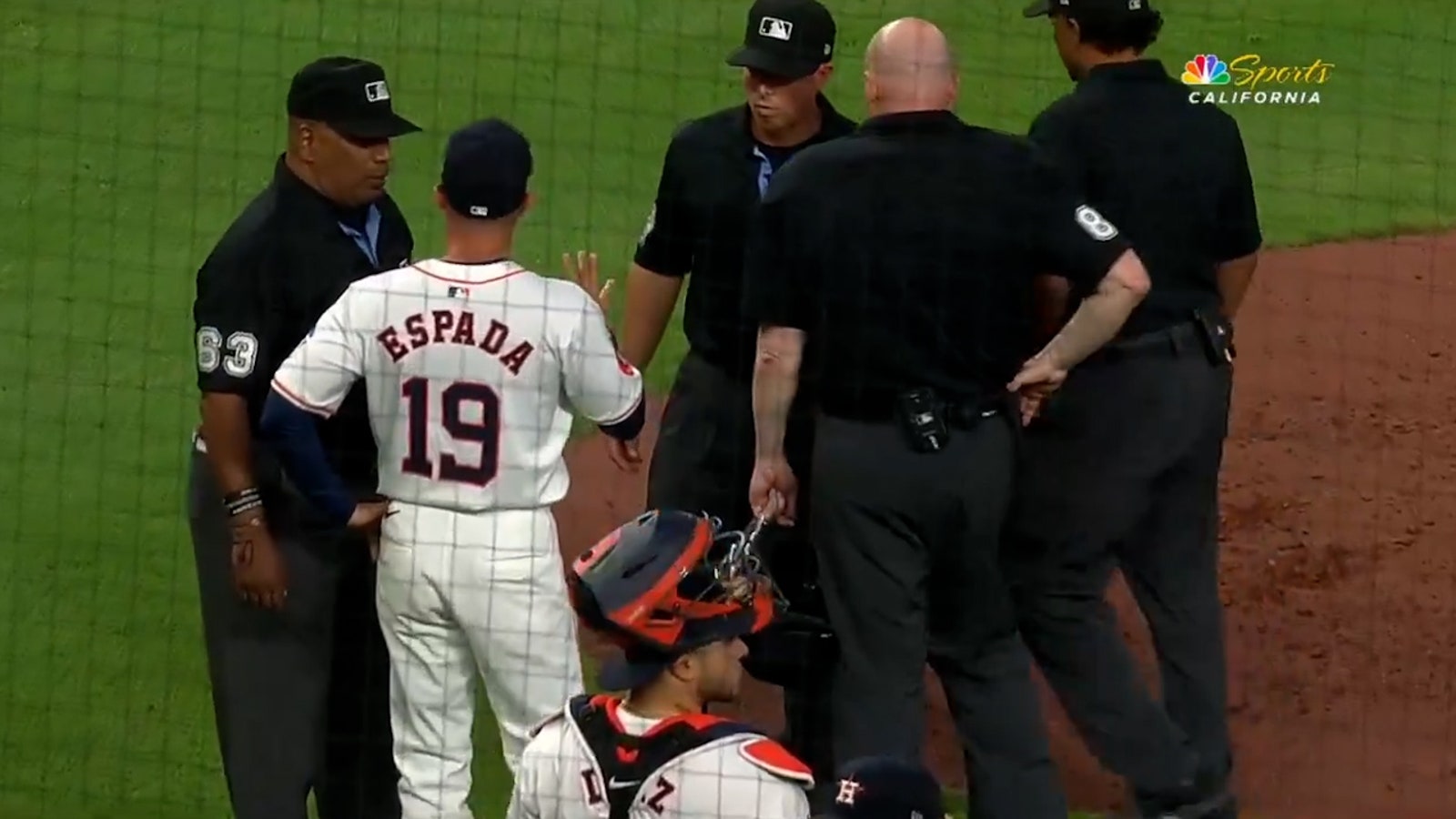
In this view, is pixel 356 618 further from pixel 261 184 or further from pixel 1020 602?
pixel 261 184

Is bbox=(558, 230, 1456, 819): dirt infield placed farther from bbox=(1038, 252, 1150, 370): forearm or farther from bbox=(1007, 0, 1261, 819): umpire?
bbox=(1038, 252, 1150, 370): forearm

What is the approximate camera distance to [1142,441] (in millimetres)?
5188

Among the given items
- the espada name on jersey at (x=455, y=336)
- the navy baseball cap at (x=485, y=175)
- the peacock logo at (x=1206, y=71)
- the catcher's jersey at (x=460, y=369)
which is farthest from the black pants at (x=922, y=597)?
the peacock logo at (x=1206, y=71)

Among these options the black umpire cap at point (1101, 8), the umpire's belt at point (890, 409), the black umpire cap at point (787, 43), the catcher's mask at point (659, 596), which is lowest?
the catcher's mask at point (659, 596)

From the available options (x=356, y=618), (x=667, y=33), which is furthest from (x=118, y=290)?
(x=356, y=618)

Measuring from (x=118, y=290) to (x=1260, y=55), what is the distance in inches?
174

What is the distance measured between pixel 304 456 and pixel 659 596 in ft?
4.07

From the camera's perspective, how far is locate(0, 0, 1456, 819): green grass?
7176 mm

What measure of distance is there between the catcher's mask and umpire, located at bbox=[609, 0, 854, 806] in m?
1.26

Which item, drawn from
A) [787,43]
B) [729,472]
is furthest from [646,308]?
[787,43]

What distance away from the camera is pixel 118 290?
331 inches

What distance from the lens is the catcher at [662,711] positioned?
3.45m

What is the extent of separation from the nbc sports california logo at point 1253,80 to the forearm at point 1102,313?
5059 millimetres

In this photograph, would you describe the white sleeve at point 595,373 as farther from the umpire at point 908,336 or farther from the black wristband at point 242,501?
the black wristband at point 242,501
